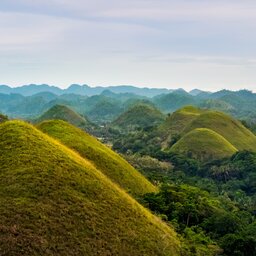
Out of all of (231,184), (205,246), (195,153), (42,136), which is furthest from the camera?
(195,153)

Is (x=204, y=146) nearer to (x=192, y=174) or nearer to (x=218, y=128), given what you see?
(x=192, y=174)

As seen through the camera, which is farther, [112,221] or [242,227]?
[242,227]

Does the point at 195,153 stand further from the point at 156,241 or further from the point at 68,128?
the point at 156,241

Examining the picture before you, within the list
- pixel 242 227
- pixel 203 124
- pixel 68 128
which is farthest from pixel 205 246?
pixel 203 124

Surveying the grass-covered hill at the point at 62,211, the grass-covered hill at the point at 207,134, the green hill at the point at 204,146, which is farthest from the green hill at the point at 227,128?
the grass-covered hill at the point at 62,211

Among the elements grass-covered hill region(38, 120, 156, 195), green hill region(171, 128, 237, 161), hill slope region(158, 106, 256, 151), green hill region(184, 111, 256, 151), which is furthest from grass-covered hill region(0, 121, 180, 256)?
green hill region(184, 111, 256, 151)

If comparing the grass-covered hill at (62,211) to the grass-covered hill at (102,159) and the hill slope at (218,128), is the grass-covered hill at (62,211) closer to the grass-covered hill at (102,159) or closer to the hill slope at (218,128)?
the grass-covered hill at (102,159)
